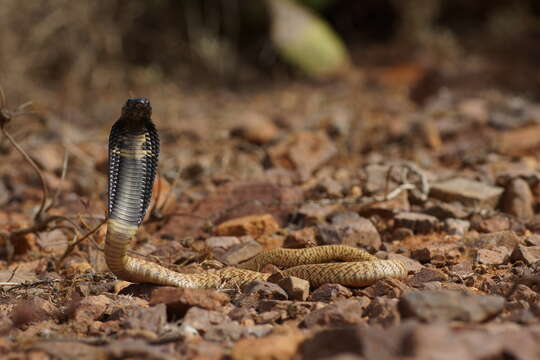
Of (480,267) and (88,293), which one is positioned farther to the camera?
(480,267)

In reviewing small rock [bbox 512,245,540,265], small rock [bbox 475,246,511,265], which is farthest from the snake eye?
small rock [bbox 512,245,540,265]

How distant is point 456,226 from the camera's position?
5.18 metres

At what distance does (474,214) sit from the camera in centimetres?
547

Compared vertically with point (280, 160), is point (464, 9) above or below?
above

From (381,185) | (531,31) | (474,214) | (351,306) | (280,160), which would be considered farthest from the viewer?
(531,31)

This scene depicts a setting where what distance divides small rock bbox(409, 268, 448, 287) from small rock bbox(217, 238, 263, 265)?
1252 mm

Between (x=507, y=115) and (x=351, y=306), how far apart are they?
5847 mm

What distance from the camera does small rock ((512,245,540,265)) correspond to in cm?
425

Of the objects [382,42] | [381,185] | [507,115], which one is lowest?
[381,185]

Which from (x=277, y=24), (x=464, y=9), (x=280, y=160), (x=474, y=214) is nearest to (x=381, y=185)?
(x=474, y=214)

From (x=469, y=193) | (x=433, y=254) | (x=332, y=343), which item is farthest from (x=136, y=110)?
(x=469, y=193)

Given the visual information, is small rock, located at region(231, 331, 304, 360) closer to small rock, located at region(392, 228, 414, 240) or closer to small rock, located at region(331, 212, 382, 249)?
small rock, located at region(331, 212, 382, 249)

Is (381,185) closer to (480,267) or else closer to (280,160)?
(280,160)

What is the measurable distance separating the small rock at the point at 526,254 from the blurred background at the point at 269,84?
1953mm
